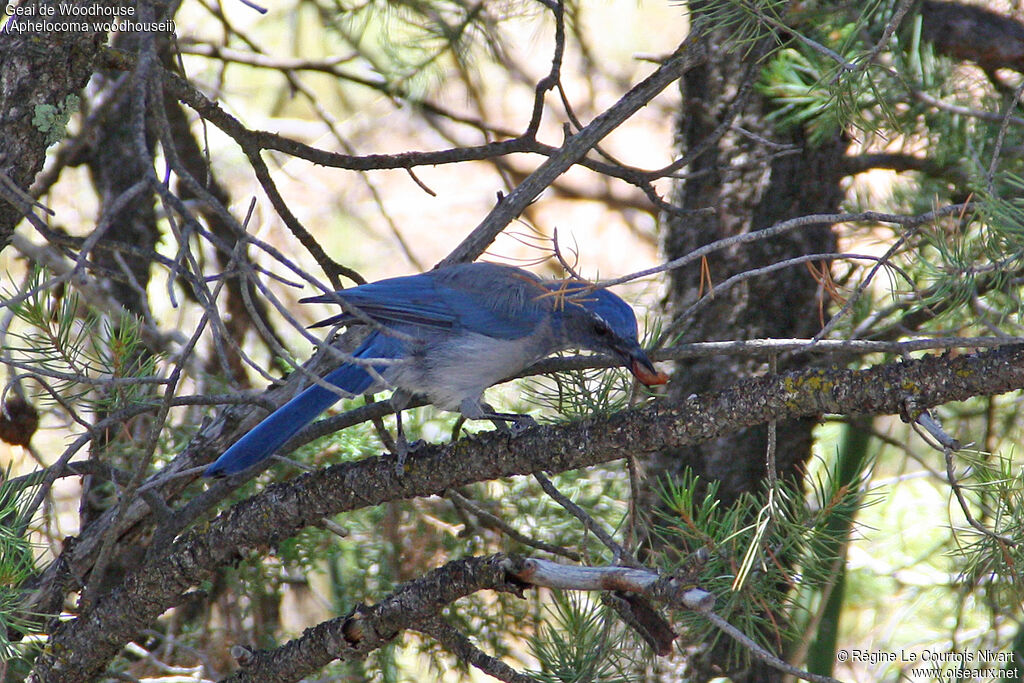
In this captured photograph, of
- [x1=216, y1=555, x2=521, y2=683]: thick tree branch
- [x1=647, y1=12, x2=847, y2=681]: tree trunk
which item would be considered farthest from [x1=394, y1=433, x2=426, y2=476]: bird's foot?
[x1=647, y1=12, x2=847, y2=681]: tree trunk

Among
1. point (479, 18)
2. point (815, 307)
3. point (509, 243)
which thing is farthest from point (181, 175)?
point (509, 243)

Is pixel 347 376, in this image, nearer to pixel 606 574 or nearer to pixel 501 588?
pixel 501 588

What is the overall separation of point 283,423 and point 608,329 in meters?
1.03

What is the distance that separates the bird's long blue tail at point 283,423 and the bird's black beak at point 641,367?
77cm

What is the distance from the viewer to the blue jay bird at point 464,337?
284cm

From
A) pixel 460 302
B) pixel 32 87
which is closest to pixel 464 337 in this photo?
pixel 460 302

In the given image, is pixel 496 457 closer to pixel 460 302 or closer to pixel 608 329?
pixel 608 329

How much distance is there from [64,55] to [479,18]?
6.51 ft

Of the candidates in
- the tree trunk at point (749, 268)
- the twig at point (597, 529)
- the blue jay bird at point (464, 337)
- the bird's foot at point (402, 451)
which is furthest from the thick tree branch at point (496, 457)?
the tree trunk at point (749, 268)

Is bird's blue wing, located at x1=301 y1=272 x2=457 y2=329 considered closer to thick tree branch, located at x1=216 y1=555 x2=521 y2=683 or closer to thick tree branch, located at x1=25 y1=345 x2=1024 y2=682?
thick tree branch, located at x1=25 y1=345 x2=1024 y2=682

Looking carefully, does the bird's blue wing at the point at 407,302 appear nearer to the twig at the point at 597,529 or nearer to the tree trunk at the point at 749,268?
the twig at the point at 597,529

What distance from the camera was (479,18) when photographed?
406 centimetres

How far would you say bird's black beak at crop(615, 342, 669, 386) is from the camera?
2709mm

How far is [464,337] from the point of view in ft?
10.6
